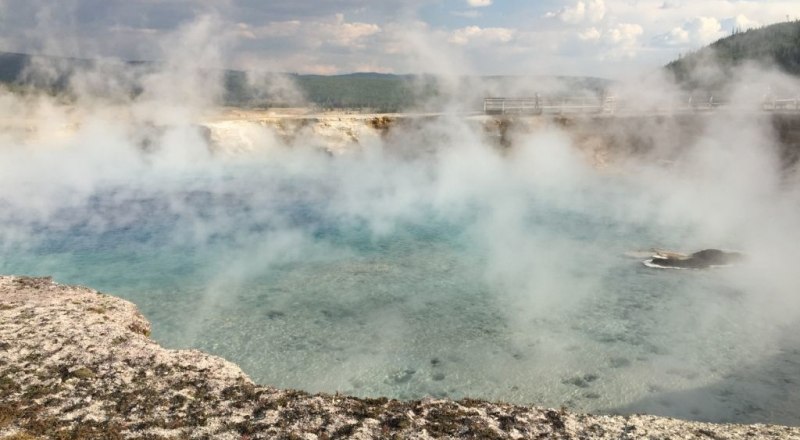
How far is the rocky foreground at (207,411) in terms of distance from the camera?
17.6 feet

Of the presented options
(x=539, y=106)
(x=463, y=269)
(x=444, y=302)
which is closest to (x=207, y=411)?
(x=444, y=302)

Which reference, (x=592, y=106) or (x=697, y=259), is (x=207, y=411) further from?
(x=592, y=106)

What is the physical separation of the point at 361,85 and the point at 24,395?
14576 centimetres

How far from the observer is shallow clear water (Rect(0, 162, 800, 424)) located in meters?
8.78

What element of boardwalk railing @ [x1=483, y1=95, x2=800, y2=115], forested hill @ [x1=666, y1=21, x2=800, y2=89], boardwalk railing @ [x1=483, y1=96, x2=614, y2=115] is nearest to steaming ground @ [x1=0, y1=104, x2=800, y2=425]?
boardwalk railing @ [x1=483, y1=96, x2=614, y2=115]

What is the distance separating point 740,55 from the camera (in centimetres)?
8131

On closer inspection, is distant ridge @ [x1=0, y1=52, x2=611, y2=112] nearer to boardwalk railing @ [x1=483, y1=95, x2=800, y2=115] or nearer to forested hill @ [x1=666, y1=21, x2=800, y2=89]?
forested hill @ [x1=666, y1=21, x2=800, y2=89]

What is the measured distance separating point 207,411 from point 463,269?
30.1ft

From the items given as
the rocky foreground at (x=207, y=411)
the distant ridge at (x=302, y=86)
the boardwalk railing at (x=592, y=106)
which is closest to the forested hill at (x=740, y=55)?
the distant ridge at (x=302, y=86)

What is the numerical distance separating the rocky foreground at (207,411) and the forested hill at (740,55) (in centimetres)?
6808

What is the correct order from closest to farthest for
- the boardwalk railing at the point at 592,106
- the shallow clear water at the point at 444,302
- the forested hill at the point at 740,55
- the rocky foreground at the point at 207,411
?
the rocky foreground at the point at 207,411 → the shallow clear water at the point at 444,302 → the boardwalk railing at the point at 592,106 → the forested hill at the point at 740,55

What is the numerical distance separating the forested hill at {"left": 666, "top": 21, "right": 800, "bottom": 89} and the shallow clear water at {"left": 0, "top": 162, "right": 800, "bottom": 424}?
58.6m

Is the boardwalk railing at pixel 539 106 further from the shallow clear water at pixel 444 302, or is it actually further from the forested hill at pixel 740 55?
the forested hill at pixel 740 55

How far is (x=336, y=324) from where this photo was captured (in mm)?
10938
